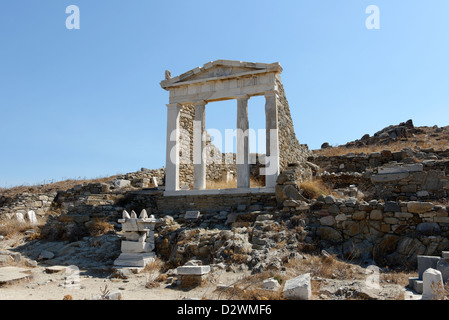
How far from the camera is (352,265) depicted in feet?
26.6

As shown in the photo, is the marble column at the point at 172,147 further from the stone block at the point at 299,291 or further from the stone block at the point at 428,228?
the stone block at the point at 299,291

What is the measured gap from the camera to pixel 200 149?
14336 mm

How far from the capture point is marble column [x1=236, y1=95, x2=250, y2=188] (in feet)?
43.9

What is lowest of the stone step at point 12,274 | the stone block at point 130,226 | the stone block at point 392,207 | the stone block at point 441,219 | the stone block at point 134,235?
the stone step at point 12,274

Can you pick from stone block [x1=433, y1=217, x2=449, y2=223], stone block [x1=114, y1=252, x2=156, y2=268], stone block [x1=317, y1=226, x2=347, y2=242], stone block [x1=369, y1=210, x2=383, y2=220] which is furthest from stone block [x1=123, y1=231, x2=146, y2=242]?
stone block [x1=433, y1=217, x2=449, y2=223]

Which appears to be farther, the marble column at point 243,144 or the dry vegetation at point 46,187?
the dry vegetation at point 46,187

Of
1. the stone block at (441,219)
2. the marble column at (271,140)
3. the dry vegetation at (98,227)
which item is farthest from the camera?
the marble column at (271,140)

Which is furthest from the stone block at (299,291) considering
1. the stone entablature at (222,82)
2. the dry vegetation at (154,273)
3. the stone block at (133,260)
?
the stone entablature at (222,82)

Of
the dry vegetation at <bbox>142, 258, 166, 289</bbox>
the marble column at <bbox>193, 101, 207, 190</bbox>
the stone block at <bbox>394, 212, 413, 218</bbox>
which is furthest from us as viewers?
the marble column at <bbox>193, 101, 207, 190</bbox>

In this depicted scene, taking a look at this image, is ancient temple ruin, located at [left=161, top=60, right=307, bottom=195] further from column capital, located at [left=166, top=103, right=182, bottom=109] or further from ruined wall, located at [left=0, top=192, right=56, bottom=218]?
ruined wall, located at [left=0, top=192, right=56, bottom=218]

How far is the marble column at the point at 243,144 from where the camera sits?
13394mm

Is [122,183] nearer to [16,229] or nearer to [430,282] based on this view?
[16,229]

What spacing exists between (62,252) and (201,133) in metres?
6.41
